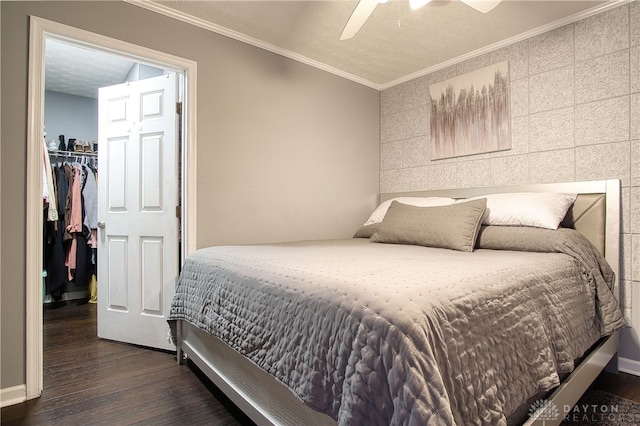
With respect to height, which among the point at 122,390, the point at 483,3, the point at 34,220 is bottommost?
the point at 122,390

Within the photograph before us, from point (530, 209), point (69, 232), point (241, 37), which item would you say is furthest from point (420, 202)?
point (69, 232)

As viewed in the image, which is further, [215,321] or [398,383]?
[215,321]

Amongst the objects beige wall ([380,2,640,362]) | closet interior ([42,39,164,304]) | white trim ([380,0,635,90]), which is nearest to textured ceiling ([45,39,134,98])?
closet interior ([42,39,164,304])

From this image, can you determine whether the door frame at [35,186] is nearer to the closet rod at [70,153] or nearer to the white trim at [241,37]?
the white trim at [241,37]

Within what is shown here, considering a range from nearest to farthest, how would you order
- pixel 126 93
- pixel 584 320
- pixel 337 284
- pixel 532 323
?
pixel 337 284 < pixel 532 323 < pixel 584 320 < pixel 126 93

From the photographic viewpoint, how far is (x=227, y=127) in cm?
246

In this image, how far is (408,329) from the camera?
30.4 inches

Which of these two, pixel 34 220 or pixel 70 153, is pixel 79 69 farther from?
pixel 34 220

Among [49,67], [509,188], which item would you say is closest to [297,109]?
[509,188]

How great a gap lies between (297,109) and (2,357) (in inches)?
98.5

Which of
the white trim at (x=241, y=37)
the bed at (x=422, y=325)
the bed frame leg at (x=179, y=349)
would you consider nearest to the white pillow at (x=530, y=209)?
the bed at (x=422, y=325)

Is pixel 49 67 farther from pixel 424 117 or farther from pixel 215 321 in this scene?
pixel 424 117

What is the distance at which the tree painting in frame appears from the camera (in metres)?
2.58

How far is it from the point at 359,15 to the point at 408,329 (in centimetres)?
168
